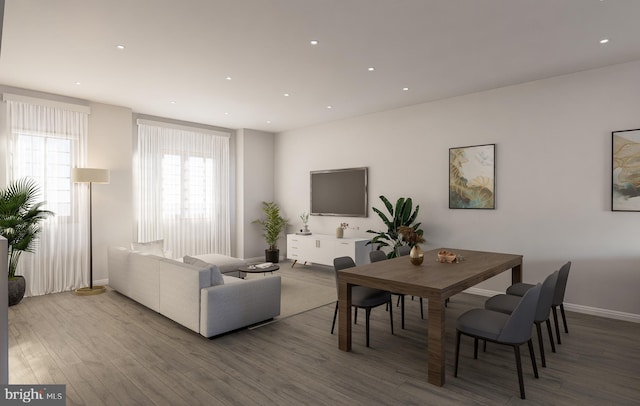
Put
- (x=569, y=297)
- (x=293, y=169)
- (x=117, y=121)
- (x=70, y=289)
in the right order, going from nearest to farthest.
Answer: (x=569, y=297) < (x=70, y=289) < (x=117, y=121) < (x=293, y=169)

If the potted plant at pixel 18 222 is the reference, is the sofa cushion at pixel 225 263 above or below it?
below

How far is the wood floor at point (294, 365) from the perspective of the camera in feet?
8.34

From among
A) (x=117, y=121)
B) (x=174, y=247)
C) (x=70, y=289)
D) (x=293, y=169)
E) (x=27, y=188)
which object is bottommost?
(x=70, y=289)

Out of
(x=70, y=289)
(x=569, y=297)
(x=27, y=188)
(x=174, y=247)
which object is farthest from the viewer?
(x=174, y=247)

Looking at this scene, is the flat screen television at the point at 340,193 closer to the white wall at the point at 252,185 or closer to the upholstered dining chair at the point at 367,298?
the white wall at the point at 252,185

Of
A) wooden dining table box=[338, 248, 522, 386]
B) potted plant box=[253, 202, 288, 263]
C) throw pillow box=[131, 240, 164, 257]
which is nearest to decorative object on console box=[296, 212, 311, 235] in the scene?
potted plant box=[253, 202, 288, 263]

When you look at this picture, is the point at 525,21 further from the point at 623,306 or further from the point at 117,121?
the point at 117,121

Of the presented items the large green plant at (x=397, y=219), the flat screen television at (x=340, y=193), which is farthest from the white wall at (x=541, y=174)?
the flat screen television at (x=340, y=193)

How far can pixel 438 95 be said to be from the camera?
544 cm

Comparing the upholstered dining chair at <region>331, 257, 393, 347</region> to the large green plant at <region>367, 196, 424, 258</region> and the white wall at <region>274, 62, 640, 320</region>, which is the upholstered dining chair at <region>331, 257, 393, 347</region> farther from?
the white wall at <region>274, 62, 640, 320</region>

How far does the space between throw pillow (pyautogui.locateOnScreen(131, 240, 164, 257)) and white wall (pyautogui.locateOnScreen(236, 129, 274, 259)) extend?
232cm

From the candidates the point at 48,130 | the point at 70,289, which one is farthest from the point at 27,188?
the point at 70,289

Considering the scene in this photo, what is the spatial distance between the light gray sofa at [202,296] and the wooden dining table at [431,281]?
3.38 ft

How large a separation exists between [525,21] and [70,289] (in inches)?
270
